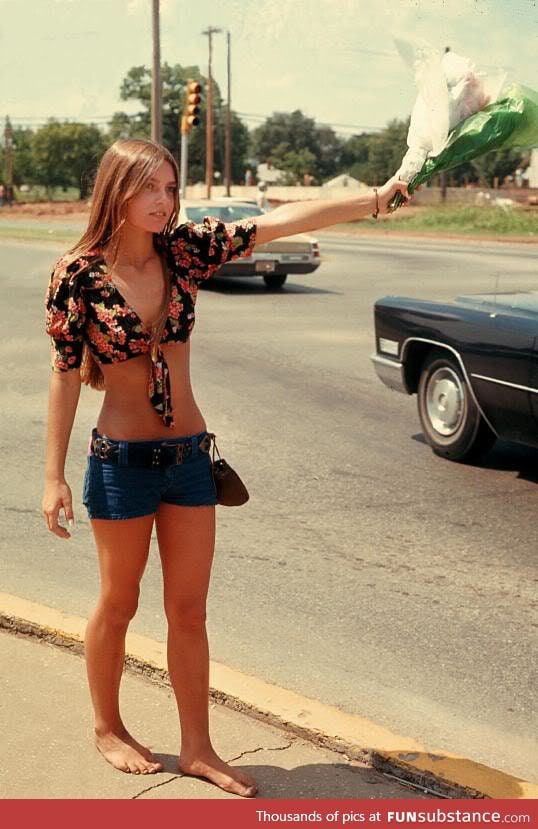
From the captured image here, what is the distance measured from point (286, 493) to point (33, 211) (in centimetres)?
7020

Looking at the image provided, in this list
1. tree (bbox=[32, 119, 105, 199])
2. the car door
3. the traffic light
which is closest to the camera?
the car door

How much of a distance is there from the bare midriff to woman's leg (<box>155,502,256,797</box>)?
0.74 ft

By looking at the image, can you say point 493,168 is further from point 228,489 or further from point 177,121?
point 228,489

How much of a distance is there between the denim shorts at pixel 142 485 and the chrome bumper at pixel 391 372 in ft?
18.0

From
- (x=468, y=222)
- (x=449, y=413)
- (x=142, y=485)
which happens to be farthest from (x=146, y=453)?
(x=468, y=222)

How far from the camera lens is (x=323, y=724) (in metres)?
4.04

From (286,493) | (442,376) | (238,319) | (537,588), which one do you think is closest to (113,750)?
(537,588)

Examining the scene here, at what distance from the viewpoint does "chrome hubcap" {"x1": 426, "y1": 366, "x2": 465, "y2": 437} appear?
27.8ft

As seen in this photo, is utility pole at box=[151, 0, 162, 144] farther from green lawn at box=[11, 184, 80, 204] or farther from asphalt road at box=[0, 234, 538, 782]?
green lawn at box=[11, 184, 80, 204]

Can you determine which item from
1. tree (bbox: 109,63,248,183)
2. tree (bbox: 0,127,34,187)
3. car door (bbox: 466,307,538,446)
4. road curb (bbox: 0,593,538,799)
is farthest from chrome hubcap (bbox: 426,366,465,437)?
tree (bbox: 0,127,34,187)

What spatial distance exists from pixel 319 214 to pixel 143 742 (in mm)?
1710

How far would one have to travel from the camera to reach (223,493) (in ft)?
12.4

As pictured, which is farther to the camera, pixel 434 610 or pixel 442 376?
pixel 442 376

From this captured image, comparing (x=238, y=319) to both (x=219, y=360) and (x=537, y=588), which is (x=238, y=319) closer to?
(x=219, y=360)
